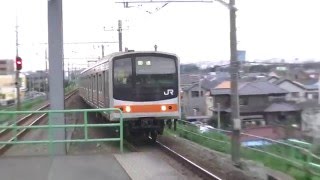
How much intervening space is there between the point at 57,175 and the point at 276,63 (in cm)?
823

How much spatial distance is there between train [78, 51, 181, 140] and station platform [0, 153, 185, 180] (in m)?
3.49

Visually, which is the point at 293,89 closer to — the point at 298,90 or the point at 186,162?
the point at 298,90

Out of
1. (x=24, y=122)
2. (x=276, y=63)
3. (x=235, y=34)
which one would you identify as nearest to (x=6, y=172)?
(x=235, y=34)

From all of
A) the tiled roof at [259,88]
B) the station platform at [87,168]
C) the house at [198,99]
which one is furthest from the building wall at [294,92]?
the station platform at [87,168]

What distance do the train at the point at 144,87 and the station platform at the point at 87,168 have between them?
138 inches

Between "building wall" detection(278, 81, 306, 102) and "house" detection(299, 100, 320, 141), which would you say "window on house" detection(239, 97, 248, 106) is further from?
"house" detection(299, 100, 320, 141)

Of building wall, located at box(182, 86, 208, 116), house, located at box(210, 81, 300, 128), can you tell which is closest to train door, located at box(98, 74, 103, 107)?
house, located at box(210, 81, 300, 128)

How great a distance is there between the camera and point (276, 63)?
16.1 meters

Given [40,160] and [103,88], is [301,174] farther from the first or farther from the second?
[103,88]

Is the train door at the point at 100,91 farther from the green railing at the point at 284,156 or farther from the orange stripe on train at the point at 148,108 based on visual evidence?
the green railing at the point at 284,156

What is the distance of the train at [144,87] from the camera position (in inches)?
666

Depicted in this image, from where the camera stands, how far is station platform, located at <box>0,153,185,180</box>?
412 inches

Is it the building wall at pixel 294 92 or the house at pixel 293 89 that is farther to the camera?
the building wall at pixel 294 92

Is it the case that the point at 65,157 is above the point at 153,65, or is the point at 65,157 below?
below
